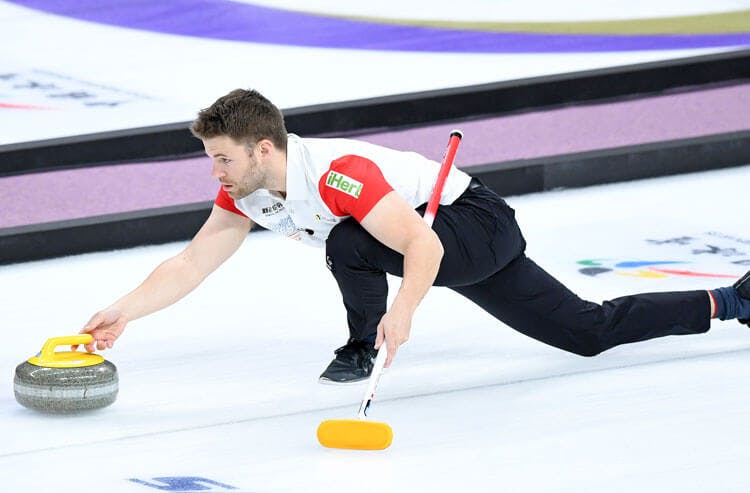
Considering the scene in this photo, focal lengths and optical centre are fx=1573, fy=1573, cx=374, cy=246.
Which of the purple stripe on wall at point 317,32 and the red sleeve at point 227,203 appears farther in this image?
the purple stripe on wall at point 317,32

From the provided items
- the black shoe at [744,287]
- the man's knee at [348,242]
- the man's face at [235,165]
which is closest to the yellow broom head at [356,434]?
the man's knee at [348,242]

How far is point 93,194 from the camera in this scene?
5363 millimetres

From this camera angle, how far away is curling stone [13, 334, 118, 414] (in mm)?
3344

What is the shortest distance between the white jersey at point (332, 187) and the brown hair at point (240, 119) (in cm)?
11

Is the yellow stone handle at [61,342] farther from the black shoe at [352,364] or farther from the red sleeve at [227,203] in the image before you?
the black shoe at [352,364]

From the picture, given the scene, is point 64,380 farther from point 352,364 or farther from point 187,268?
point 352,364

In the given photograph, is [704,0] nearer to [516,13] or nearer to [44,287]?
[516,13]

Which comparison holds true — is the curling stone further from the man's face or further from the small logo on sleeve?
the small logo on sleeve

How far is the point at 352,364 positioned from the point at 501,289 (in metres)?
0.39

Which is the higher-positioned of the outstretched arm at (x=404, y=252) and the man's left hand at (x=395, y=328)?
the outstretched arm at (x=404, y=252)

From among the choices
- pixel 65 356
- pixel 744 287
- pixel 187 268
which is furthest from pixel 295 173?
pixel 744 287

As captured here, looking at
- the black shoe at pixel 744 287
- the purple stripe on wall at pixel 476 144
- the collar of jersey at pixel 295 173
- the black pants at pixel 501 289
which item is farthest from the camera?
the purple stripe on wall at pixel 476 144

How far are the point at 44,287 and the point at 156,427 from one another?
1.31 metres

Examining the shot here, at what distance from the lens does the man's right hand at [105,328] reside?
3.43 meters
